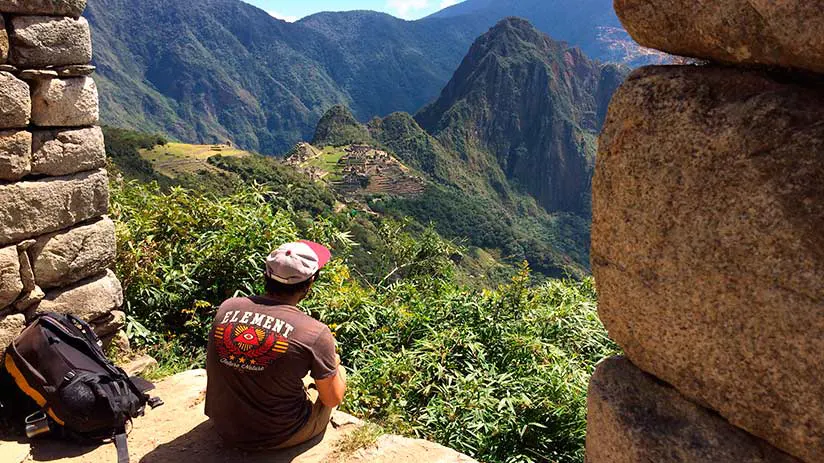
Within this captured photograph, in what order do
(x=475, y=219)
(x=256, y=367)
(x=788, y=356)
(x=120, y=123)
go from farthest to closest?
(x=120, y=123)
(x=475, y=219)
(x=256, y=367)
(x=788, y=356)

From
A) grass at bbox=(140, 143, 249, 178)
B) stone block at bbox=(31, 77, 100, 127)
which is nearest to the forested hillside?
stone block at bbox=(31, 77, 100, 127)

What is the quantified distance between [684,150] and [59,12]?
3.74 metres

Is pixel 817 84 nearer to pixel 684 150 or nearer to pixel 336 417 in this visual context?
pixel 684 150

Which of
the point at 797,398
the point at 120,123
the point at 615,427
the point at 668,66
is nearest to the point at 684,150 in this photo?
the point at 668,66

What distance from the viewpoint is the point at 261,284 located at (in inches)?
210

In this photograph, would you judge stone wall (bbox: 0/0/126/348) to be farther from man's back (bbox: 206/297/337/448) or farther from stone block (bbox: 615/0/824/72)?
stone block (bbox: 615/0/824/72)

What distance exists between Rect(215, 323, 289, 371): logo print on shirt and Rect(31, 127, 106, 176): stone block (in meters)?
1.81

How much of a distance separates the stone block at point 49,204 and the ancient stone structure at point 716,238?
3.35m

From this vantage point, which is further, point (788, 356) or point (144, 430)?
point (144, 430)

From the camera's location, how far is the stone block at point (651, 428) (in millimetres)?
1648

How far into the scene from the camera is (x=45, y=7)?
342cm

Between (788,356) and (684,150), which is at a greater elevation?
(684,150)

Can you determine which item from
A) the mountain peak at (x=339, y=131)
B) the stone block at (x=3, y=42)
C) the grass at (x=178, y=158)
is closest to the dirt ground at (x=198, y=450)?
the stone block at (x=3, y=42)

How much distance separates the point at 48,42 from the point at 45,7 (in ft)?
0.67
